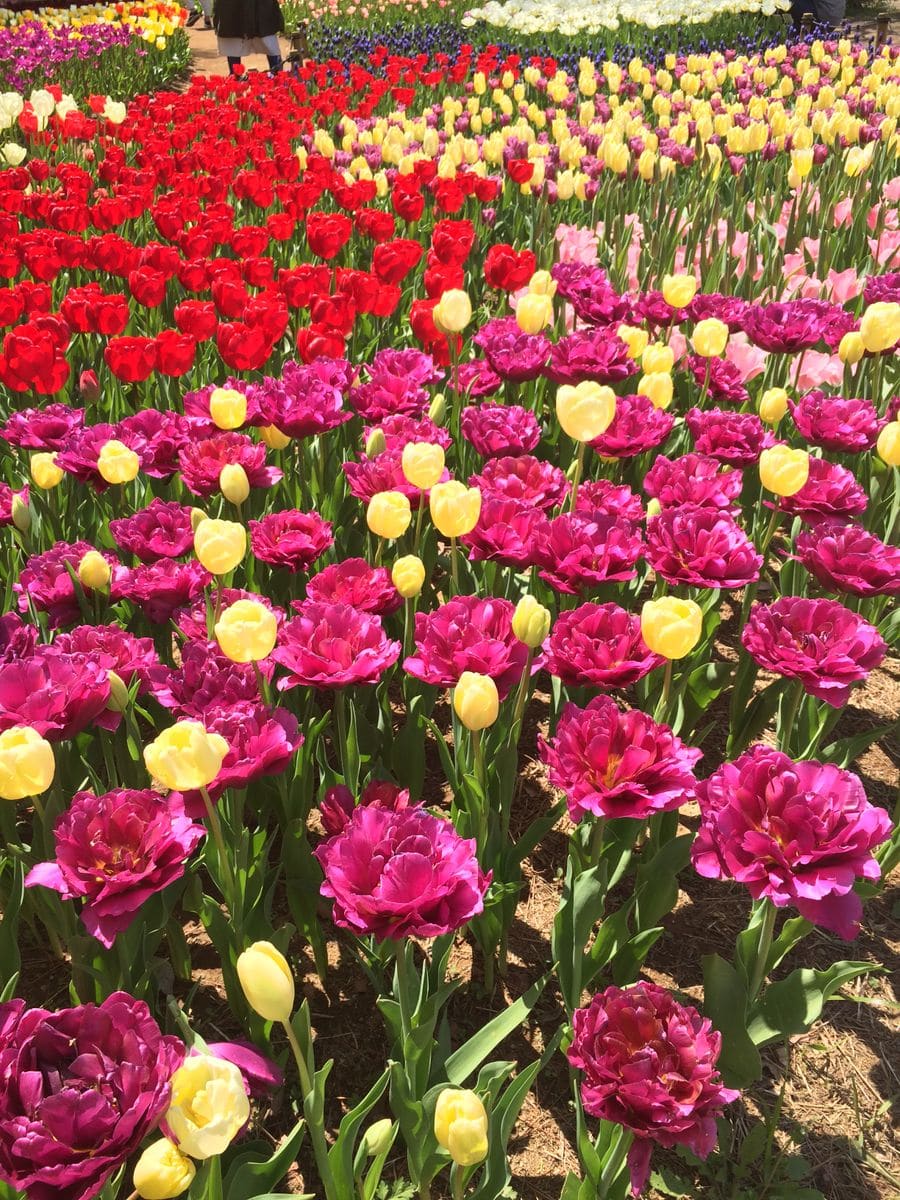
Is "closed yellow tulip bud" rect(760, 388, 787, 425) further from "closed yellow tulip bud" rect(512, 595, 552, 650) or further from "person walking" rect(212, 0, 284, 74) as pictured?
"person walking" rect(212, 0, 284, 74)

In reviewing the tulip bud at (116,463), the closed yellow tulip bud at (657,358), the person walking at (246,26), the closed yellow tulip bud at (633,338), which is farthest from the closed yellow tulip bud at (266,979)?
the person walking at (246,26)

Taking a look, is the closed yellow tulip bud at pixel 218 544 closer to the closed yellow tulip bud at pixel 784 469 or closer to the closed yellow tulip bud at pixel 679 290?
the closed yellow tulip bud at pixel 784 469

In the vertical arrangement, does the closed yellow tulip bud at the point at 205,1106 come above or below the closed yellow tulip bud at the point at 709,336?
below

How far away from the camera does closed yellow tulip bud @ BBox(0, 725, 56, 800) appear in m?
1.31

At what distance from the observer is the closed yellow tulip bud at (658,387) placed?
102 inches

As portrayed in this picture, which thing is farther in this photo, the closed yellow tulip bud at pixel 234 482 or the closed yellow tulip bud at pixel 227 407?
the closed yellow tulip bud at pixel 227 407

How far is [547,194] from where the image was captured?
5.48m

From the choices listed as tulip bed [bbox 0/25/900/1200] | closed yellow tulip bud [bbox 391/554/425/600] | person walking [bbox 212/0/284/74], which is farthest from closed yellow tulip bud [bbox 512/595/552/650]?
person walking [bbox 212/0/284/74]

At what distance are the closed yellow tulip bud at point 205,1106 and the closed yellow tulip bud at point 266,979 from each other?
0.30ft

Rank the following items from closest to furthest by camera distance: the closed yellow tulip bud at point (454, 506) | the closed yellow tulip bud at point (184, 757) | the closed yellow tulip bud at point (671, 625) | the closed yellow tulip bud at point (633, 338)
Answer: the closed yellow tulip bud at point (184, 757) < the closed yellow tulip bud at point (671, 625) < the closed yellow tulip bud at point (454, 506) < the closed yellow tulip bud at point (633, 338)

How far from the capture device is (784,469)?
205 cm

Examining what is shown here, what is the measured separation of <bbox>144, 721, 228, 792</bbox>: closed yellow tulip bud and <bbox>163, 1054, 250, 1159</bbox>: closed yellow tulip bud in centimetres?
38

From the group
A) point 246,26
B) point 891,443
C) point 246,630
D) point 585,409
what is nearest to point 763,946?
point 246,630

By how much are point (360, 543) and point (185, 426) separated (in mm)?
538
